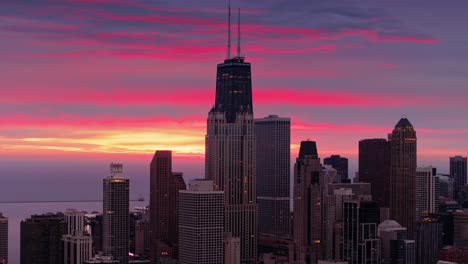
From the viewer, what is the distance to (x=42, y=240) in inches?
2425

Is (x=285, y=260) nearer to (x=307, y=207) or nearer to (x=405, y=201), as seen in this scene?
(x=307, y=207)

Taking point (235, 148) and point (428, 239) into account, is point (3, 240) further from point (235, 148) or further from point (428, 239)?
point (428, 239)

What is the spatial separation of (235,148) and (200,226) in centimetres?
2244

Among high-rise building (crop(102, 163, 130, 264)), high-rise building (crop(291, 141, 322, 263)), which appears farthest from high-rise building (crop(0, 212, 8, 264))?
high-rise building (crop(291, 141, 322, 263))

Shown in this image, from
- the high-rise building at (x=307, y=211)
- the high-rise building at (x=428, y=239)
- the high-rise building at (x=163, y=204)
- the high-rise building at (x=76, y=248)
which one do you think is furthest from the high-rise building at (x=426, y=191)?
the high-rise building at (x=76, y=248)

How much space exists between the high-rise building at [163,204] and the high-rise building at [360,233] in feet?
44.7

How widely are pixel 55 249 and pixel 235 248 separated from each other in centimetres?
1508

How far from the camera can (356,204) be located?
67.9 m

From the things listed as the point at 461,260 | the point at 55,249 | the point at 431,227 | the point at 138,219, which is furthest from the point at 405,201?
the point at 55,249

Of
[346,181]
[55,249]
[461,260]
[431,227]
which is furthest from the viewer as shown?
[346,181]

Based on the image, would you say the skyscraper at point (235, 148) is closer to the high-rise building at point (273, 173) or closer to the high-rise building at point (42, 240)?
the high-rise building at point (273, 173)

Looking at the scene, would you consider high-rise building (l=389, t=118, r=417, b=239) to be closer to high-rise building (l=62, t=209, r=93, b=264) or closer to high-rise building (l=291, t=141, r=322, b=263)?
high-rise building (l=291, t=141, r=322, b=263)

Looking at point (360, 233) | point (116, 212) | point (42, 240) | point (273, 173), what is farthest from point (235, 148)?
point (42, 240)

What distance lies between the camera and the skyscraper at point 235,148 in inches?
3093
